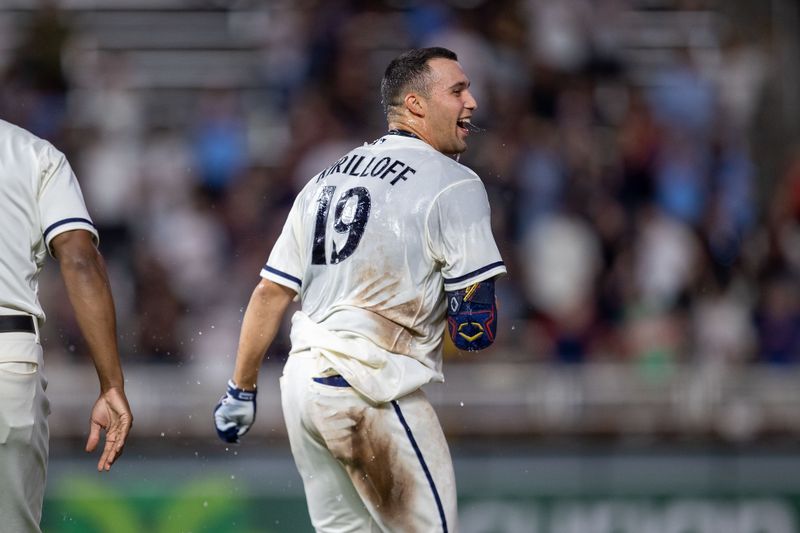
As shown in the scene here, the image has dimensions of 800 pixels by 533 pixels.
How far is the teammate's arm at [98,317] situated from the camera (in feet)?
16.1

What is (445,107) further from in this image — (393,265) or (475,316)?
(475,316)

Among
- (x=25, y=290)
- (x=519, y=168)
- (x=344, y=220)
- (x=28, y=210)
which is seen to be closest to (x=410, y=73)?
(x=344, y=220)

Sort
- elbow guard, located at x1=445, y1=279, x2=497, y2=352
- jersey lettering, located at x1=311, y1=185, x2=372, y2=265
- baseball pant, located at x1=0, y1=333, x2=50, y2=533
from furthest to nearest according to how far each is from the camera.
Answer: jersey lettering, located at x1=311, y1=185, x2=372, y2=265, elbow guard, located at x1=445, y1=279, x2=497, y2=352, baseball pant, located at x1=0, y1=333, x2=50, y2=533

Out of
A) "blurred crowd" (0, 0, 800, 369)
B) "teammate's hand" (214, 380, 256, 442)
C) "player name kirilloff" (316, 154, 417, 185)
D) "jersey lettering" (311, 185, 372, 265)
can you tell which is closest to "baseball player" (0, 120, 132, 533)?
"teammate's hand" (214, 380, 256, 442)

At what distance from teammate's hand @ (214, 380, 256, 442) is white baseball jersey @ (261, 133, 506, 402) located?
35 centimetres

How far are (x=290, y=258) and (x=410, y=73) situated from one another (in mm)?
Answer: 843

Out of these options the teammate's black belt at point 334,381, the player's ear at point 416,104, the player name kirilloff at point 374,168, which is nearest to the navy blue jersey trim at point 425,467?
the teammate's black belt at point 334,381

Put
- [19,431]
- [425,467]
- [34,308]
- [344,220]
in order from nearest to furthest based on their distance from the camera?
[19,431] → [34,308] → [425,467] → [344,220]

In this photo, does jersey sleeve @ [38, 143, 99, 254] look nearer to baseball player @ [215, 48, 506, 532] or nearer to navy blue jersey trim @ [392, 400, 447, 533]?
baseball player @ [215, 48, 506, 532]

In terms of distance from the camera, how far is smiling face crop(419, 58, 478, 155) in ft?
17.3

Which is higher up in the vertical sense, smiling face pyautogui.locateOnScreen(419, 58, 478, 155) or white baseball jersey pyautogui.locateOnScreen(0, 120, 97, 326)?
smiling face pyautogui.locateOnScreen(419, 58, 478, 155)

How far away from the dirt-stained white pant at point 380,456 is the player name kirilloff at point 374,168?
2.36 ft

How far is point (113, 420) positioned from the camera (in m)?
4.97

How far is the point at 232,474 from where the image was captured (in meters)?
8.48
